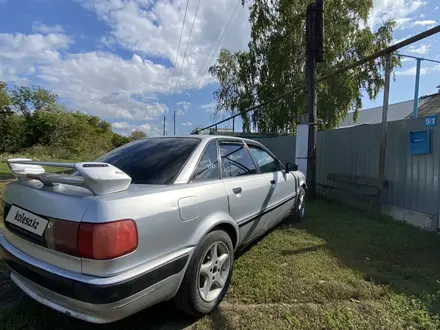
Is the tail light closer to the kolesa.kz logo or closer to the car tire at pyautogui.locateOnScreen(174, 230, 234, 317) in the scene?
the kolesa.kz logo

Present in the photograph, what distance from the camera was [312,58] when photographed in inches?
278

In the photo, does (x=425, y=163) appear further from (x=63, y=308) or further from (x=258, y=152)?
(x=63, y=308)

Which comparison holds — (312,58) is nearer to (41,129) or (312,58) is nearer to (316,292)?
(316,292)

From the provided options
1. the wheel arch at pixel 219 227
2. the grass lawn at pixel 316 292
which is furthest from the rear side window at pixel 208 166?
the grass lawn at pixel 316 292

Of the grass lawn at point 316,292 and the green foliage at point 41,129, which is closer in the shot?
the grass lawn at point 316,292

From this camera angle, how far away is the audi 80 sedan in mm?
1765

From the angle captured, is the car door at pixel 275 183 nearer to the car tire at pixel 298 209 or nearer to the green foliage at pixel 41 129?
the car tire at pixel 298 209

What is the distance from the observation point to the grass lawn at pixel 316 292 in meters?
2.40

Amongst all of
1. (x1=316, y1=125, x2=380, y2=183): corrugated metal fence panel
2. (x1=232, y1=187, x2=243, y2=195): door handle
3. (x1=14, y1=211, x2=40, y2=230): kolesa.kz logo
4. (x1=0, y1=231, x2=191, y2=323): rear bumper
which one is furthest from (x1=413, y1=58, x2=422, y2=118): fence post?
(x1=14, y1=211, x2=40, y2=230): kolesa.kz logo

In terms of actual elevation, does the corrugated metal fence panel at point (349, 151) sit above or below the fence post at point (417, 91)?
below

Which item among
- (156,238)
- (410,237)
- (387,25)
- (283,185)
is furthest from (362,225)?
(387,25)

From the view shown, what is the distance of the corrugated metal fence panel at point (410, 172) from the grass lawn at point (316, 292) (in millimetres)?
843

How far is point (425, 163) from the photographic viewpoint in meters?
5.11

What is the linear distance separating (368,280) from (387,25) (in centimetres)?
1609
